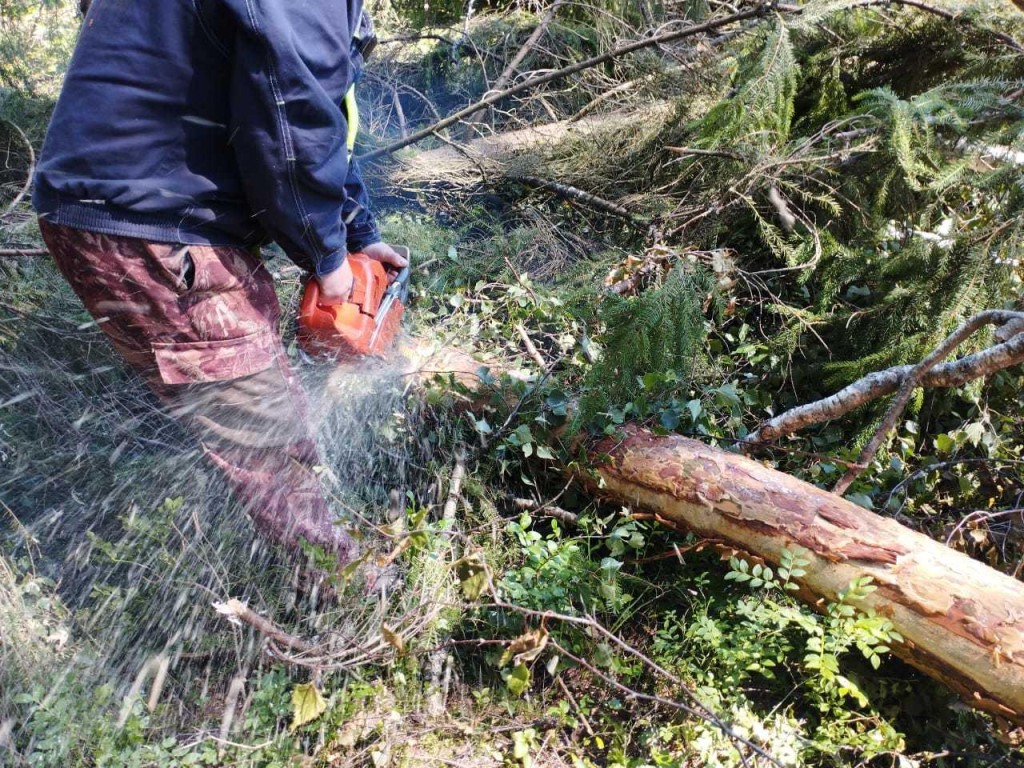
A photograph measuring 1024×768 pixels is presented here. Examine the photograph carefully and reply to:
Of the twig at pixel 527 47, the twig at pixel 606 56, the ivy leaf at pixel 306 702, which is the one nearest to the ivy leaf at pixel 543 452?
the ivy leaf at pixel 306 702

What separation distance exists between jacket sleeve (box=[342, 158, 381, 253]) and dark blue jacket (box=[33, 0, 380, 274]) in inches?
19.2

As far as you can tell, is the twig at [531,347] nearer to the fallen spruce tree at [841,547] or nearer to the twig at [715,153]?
the fallen spruce tree at [841,547]

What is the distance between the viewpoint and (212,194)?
2.03 meters

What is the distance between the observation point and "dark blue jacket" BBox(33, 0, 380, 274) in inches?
69.7

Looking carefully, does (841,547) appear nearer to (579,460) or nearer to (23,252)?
(579,460)

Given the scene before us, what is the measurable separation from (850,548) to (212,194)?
2201 millimetres

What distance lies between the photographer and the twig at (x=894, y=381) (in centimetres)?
235

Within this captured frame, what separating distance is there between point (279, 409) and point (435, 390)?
2.27 feet

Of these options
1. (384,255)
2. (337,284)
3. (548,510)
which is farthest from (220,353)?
(548,510)

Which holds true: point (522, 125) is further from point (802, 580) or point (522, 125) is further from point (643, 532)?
point (802, 580)

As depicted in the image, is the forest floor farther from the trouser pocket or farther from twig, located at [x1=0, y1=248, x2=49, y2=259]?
the trouser pocket

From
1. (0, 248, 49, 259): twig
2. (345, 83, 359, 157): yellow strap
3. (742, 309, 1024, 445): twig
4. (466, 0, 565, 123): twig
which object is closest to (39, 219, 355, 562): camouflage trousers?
(345, 83, 359, 157): yellow strap

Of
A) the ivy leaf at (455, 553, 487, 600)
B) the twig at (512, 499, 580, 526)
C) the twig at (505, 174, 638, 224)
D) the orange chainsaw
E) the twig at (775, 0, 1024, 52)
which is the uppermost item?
the twig at (775, 0, 1024, 52)

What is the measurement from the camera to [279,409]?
2.34 meters
